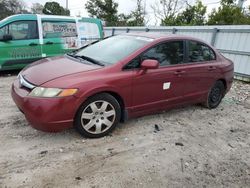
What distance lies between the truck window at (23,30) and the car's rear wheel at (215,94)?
16.6 ft

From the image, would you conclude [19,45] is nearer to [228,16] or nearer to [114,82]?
[114,82]

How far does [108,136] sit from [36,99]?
1.19 m

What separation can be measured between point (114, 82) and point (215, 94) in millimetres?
2679

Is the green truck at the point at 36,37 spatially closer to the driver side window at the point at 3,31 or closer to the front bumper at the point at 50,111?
the driver side window at the point at 3,31

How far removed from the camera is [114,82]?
3.70 metres

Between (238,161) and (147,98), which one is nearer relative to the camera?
(238,161)

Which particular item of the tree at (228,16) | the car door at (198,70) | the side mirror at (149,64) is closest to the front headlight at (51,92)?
the side mirror at (149,64)

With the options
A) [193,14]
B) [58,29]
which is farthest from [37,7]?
[58,29]

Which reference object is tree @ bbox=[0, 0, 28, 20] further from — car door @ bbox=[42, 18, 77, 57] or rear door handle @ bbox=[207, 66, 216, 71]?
rear door handle @ bbox=[207, 66, 216, 71]

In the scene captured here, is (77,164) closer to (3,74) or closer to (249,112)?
(249,112)

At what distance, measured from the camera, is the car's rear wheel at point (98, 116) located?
140 inches

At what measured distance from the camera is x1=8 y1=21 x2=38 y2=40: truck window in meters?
7.07

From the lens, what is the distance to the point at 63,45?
8.05m

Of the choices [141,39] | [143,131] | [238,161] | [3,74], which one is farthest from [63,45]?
[238,161]
